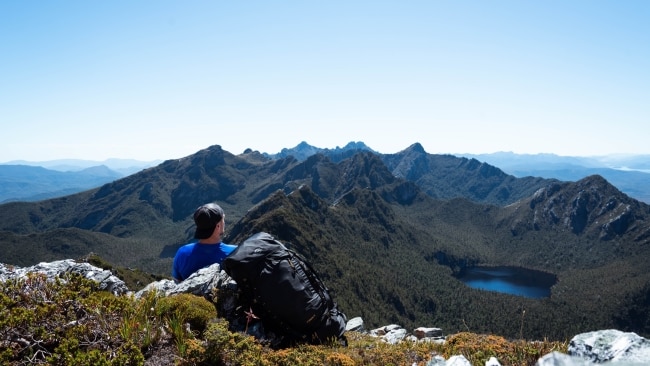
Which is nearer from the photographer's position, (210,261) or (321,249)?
(210,261)

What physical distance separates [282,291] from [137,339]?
297cm

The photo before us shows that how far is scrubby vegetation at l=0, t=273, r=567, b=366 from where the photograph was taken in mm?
5871

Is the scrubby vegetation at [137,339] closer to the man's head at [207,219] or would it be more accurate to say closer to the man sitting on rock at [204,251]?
the man's head at [207,219]

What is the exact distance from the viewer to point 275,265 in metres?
8.04

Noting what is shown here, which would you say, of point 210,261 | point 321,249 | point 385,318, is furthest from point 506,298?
point 210,261

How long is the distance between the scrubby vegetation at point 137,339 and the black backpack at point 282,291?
578 mm

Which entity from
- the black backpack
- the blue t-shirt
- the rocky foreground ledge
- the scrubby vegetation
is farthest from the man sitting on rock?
the scrubby vegetation

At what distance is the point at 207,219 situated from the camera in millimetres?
9891

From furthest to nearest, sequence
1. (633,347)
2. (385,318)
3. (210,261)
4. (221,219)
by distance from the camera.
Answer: (385,318) < (210,261) < (221,219) < (633,347)

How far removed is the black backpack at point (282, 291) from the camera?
26.1 feet

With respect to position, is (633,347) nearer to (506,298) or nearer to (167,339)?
(167,339)

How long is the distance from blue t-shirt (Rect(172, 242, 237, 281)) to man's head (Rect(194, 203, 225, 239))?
0.82 metres

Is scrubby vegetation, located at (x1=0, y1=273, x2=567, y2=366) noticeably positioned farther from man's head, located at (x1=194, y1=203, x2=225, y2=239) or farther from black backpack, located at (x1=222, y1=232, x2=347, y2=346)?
man's head, located at (x1=194, y1=203, x2=225, y2=239)

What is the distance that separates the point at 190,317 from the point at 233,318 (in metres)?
1.40
